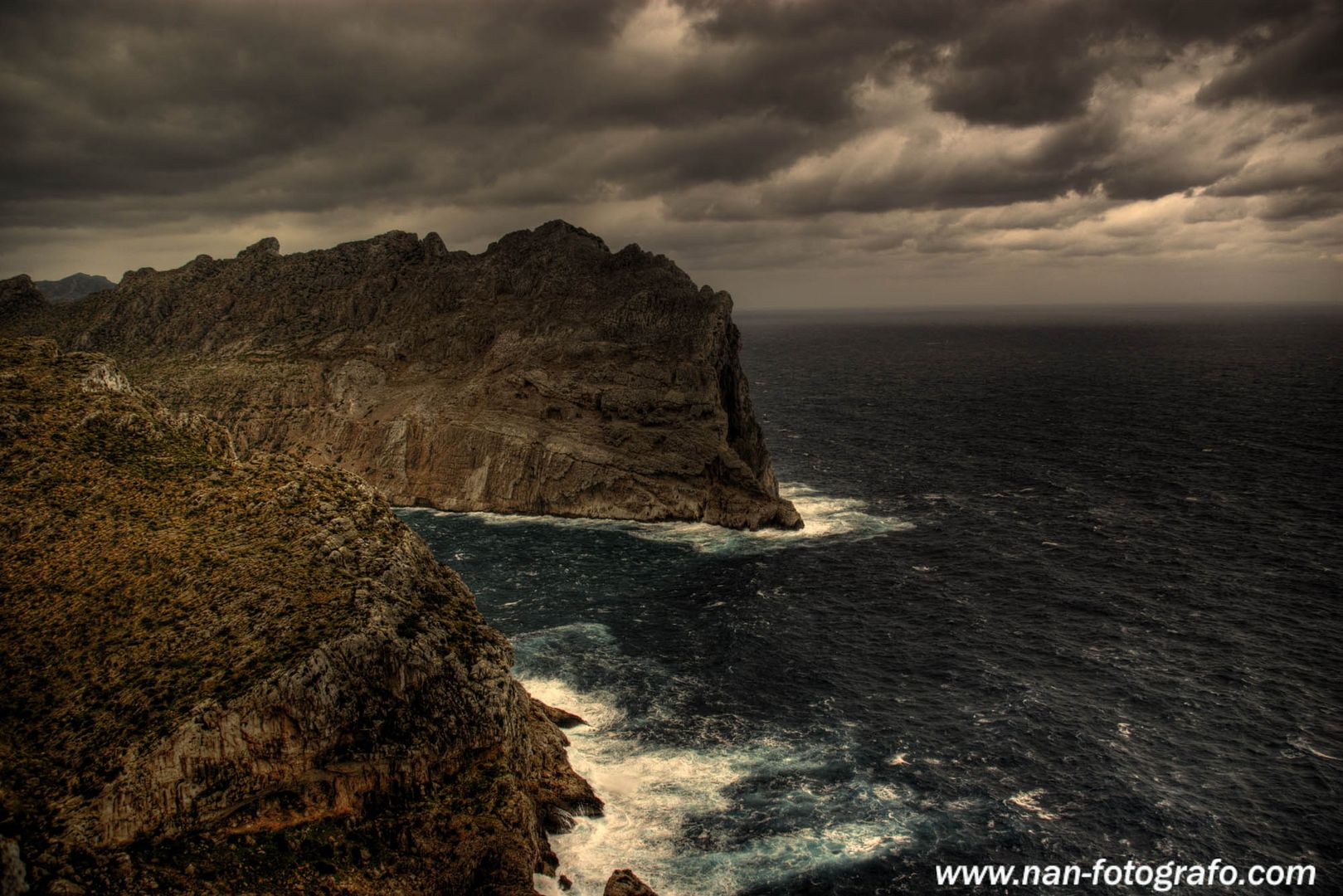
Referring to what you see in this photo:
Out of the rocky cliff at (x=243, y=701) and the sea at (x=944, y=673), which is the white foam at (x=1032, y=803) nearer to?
the sea at (x=944, y=673)

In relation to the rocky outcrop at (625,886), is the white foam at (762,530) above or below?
above

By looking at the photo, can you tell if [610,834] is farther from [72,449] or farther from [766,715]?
[72,449]

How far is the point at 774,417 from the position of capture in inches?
7539

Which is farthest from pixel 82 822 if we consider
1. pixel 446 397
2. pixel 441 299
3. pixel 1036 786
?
pixel 441 299

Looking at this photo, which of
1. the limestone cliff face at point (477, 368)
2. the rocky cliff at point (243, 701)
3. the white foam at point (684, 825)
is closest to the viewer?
the rocky cliff at point (243, 701)

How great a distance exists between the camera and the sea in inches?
1885

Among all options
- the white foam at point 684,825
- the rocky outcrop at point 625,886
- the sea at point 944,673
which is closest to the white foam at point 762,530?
the sea at point 944,673

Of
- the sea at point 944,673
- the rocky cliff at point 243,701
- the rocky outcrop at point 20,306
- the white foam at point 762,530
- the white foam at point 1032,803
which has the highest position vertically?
the rocky outcrop at point 20,306

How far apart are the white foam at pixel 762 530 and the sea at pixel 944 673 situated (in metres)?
0.70

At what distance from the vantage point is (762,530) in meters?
110

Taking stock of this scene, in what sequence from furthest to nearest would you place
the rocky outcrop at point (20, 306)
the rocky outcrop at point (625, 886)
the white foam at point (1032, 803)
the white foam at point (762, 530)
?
the rocky outcrop at point (20, 306), the white foam at point (762, 530), the white foam at point (1032, 803), the rocky outcrop at point (625, 886)

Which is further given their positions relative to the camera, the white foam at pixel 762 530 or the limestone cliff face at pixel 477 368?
the limestone cliff face at pixel 477 368

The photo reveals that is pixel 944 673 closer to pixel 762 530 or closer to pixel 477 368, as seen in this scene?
pixel 762 530

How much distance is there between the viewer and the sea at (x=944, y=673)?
157ft
